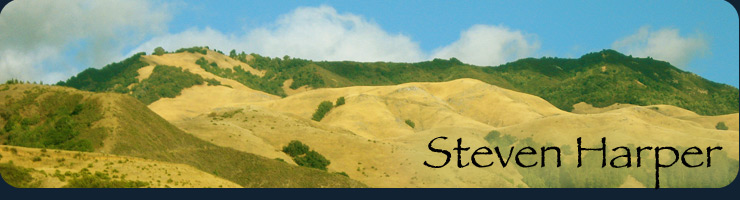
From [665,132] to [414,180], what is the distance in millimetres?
42862

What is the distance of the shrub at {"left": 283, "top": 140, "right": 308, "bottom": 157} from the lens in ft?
293

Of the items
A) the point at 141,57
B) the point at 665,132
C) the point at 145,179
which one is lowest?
the point at 145,179

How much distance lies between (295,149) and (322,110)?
53016mm

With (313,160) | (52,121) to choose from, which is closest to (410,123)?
(313,160)

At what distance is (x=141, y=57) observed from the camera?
7712 inches

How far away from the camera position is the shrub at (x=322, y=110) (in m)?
140

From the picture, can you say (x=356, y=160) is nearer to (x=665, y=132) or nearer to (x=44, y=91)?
(x=44, y=91)

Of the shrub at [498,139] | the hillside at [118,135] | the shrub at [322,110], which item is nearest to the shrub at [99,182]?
the hillside at [118,135]

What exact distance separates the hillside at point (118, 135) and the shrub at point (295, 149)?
54.9 ft

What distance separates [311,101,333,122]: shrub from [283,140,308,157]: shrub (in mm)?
47858

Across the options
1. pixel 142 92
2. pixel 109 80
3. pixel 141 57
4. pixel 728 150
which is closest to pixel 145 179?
pixel 728 150

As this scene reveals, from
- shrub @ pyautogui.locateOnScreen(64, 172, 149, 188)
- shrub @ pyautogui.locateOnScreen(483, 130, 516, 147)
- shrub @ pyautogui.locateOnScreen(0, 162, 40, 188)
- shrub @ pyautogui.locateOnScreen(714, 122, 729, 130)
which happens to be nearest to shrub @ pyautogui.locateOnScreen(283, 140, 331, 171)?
shrub @ pyautogui.locateOnScreen(483, 130, 516, 147)

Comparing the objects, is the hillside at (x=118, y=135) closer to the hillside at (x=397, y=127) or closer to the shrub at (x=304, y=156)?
the hillside at (x=397, y=127)

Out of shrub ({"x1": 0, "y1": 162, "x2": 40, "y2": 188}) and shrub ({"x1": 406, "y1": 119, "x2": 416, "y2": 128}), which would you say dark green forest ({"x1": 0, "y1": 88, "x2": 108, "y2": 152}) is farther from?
shrub ({"x1": 406, "y1": 119, "x2": 416, "y2": 128})
